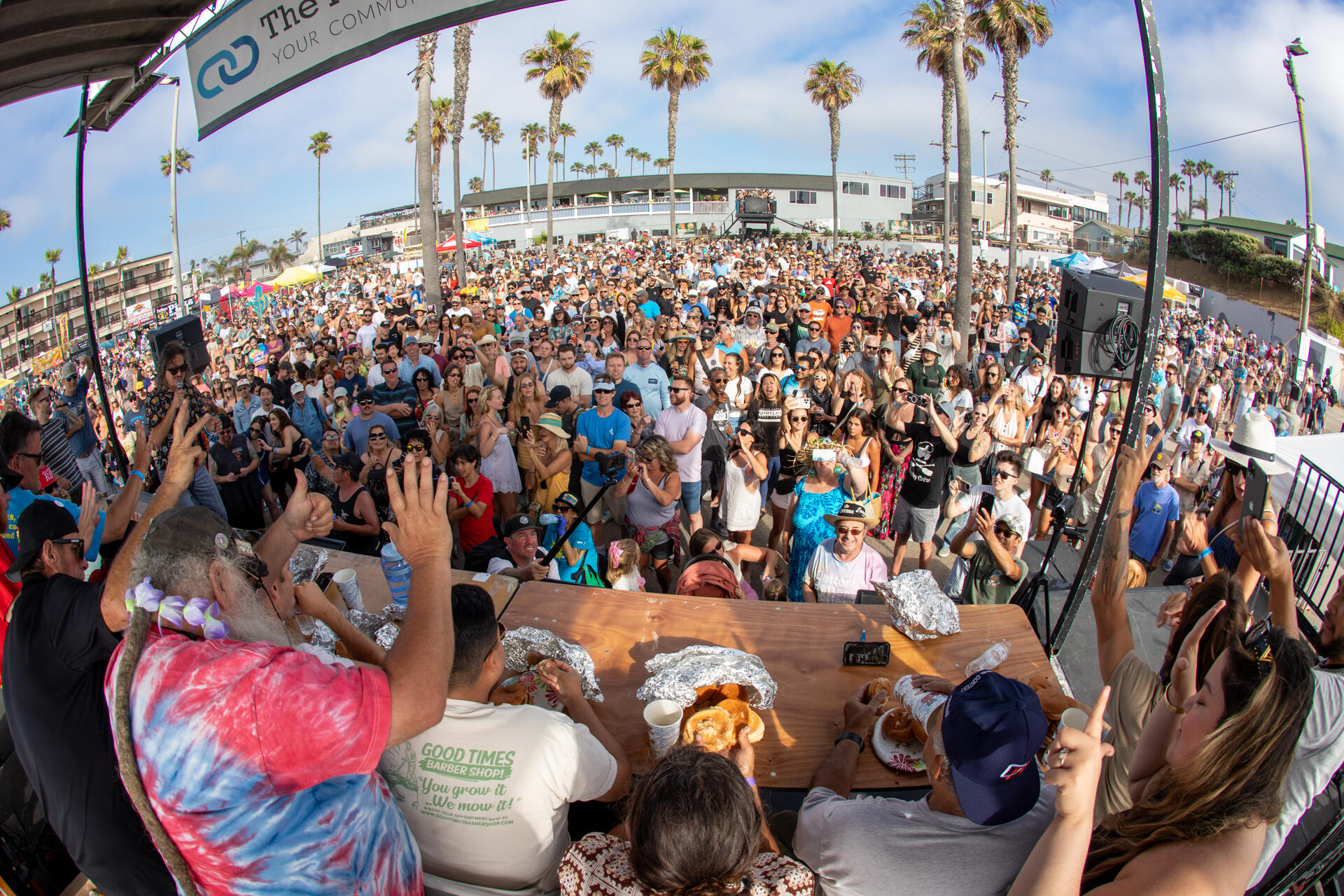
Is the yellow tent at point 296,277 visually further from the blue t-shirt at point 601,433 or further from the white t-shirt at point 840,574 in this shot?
the white t-shirt at point 840,574

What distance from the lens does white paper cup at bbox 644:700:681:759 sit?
2.22 metres

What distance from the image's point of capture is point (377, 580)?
359cm

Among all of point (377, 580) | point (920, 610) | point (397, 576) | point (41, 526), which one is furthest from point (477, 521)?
point (920, 610)

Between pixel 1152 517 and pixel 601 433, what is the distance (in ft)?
15.0

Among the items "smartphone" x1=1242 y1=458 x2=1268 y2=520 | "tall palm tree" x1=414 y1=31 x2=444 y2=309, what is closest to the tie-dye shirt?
"smartphone" x1=1242 y1=458 x2=1268 y2=520

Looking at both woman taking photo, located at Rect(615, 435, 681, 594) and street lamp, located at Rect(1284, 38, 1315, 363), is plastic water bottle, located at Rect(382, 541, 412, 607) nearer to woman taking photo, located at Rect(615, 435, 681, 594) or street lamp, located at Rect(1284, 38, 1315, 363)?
woman taking photo, located at Rect(615, 435, 681, 594)

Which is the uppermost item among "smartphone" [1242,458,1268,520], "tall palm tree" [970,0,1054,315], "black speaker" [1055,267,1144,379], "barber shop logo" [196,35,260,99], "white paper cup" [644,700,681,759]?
"tall palm tree" [970,0,1054,315]

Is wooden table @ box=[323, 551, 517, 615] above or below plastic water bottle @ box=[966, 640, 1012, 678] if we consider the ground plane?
above

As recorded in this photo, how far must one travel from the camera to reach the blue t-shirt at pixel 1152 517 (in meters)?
5.33

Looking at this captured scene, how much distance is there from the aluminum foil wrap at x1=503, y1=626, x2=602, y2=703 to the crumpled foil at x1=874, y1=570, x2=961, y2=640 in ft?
4.33

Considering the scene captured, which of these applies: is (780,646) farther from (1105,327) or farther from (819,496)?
(819,496)

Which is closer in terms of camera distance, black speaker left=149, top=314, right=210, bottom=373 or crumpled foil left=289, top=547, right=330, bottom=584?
crumpled foil left=289, top=547, right=330, bottom=584

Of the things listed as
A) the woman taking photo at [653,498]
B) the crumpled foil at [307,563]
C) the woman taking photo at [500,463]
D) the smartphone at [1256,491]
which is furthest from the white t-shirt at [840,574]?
the woman taking photo at [500,463]

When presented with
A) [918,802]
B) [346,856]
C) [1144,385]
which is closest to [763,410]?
[1144,385]
